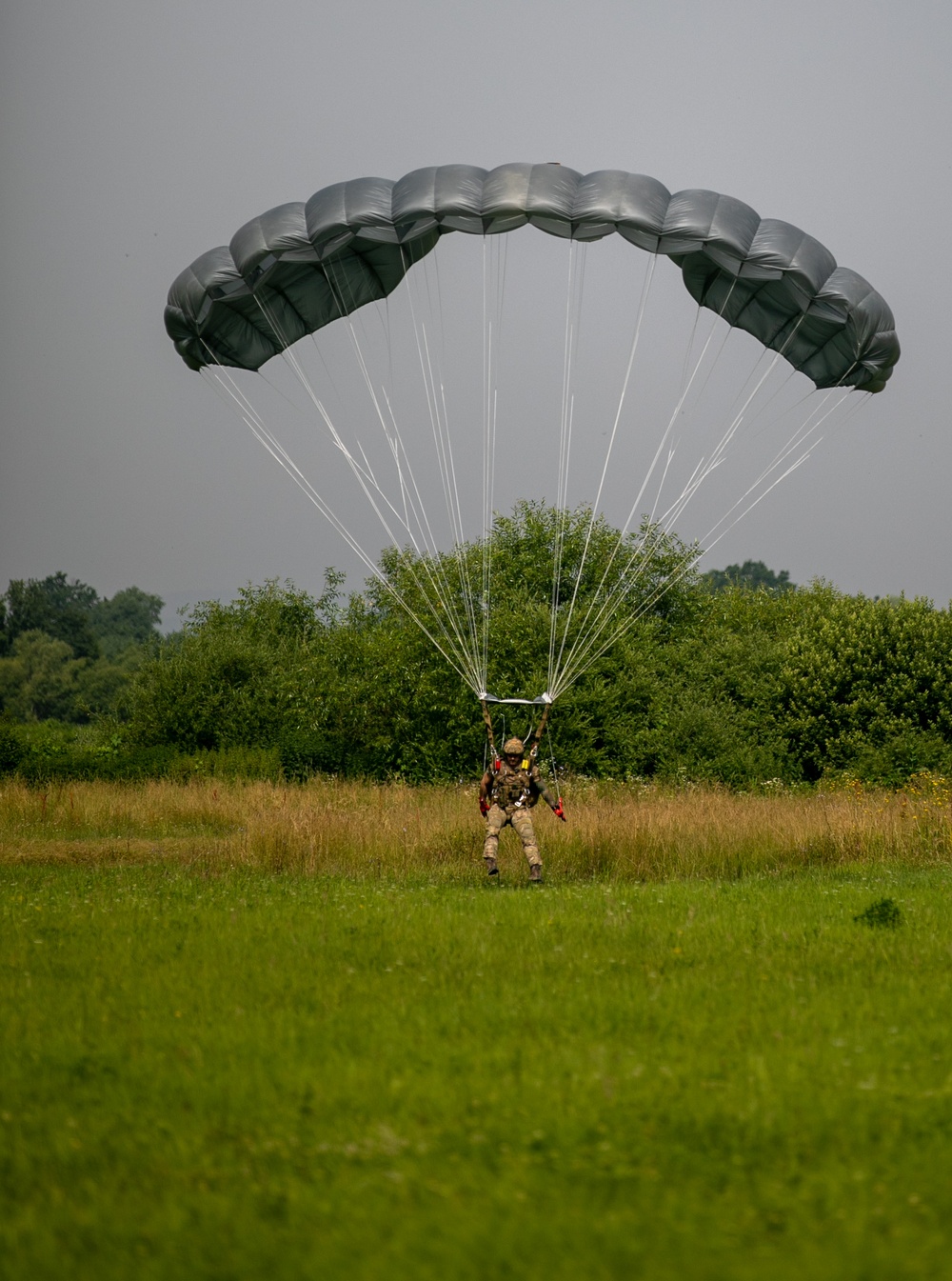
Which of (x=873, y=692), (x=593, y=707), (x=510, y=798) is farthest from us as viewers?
(x=873, y=692)

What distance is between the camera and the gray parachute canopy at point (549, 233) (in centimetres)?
1254

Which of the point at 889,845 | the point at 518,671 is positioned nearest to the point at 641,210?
the point at 889,845

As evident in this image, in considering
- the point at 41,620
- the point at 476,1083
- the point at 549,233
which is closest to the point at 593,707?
the point at 549,233

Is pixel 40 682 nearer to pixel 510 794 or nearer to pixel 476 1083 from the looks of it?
pixel 510 794

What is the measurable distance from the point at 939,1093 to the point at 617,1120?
1522 mm

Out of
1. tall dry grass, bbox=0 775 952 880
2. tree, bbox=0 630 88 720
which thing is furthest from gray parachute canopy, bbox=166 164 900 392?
tree, bbox=0 630 88 720

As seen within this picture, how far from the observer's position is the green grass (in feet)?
12.8

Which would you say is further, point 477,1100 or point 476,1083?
point 476,1083

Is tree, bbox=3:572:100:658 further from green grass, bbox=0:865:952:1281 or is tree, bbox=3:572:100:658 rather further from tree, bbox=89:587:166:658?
green grass, bbox=0:865:952:1281

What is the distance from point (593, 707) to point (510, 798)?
13.1 meters

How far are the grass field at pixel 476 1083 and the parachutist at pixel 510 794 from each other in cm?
89

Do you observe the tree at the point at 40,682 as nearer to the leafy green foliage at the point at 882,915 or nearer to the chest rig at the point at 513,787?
the chest rig at the point at 513,787

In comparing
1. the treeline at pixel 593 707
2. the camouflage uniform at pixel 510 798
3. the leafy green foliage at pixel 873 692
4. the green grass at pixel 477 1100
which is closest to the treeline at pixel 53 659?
the treeline at pixel 593 707

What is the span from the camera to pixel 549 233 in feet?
42.1
